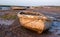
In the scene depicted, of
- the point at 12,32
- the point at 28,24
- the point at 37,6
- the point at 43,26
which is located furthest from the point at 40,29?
the point at 37,6

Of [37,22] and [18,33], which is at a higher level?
[37,22]

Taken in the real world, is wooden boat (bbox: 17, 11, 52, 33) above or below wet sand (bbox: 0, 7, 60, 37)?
above

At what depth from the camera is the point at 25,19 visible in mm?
6715

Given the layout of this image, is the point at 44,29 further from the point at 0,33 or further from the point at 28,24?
the point at 0,33

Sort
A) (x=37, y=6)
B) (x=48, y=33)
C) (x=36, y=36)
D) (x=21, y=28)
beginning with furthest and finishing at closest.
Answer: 1. (x=37, y=6)
2. (x=21, y=28)
3. (x=48, y=33)
4. (x=36, y=36)

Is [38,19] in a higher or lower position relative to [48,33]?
higher

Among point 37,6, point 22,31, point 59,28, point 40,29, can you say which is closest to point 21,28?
point 22,31

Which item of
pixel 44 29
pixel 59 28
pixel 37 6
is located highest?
pixel 44 29

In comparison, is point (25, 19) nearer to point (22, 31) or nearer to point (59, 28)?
point (22, 31)

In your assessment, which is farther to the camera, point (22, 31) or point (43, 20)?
point (22, 31)

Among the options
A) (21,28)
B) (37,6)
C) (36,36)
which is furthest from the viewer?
(37,6)

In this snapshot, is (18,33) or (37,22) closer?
(37,22)

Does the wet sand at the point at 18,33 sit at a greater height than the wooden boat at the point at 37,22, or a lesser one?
lesser

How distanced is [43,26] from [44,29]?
0.71ft
